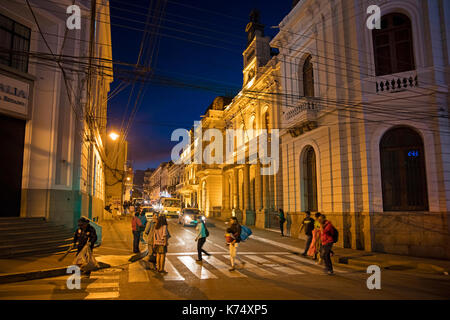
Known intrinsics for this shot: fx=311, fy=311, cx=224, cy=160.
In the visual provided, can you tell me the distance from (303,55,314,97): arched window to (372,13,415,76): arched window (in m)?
4.71

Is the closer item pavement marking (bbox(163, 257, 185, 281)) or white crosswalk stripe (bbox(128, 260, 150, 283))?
white crosswalk stripe (bbox(128, 260, 150, 283))

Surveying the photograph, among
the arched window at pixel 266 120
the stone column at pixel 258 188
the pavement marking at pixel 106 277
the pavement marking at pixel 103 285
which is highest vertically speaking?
the arched window at pixel 266 120

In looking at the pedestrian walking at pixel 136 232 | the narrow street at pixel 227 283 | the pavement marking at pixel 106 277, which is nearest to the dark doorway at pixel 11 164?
the narrow street at pixel 227 283

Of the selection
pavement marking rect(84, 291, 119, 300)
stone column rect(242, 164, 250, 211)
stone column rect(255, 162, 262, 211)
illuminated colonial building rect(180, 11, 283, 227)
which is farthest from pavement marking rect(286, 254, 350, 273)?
stone column rect(242, 164, 250, 211)

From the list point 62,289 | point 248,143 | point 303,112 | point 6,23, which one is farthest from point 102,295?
point 248,143

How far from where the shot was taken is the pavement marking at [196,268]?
9.26 metres

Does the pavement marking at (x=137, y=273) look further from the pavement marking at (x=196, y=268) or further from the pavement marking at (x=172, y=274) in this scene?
the pavement marking at (x=196, y=268)

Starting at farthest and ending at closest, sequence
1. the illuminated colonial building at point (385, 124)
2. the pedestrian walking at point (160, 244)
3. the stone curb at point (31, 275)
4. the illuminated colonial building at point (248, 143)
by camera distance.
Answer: the illuminated colonial building at point (248, 143) < the illuminated colonial building at point (385, 124) < the pedestrian walking at point (160, 244) < the stone curb at point (31, 275)

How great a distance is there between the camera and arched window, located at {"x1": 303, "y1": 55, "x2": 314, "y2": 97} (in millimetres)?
19891

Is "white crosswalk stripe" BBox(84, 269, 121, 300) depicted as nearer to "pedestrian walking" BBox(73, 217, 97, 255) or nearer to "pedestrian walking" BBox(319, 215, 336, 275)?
"pedestrian walking" BBox(73, 217, 97, 255)

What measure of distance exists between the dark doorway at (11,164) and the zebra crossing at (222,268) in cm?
716

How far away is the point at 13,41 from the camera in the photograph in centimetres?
1483

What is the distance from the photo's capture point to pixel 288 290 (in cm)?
763

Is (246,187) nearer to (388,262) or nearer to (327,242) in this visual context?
(388,262)
